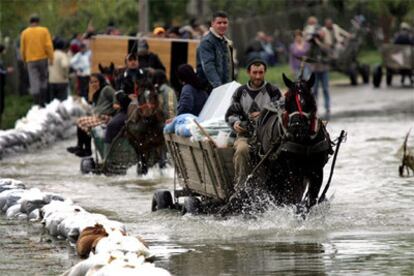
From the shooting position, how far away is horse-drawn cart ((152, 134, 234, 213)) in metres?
15.9

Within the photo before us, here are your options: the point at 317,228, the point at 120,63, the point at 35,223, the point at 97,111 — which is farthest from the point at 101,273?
the point at 120,63

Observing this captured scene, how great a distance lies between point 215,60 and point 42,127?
1076cm

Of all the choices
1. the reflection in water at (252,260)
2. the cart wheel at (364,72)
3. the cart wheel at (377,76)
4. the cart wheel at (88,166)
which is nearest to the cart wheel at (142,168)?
the cart wheel at (88,166)

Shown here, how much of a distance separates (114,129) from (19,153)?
4.60 meters

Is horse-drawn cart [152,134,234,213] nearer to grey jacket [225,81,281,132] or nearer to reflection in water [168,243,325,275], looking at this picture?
grey jacket [225,81,281,132]

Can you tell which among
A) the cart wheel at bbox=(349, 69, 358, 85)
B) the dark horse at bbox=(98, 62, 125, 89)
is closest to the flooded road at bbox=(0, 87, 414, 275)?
the dark horse at bbox=(98, 62, 125, 89)

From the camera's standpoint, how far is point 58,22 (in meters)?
41.5

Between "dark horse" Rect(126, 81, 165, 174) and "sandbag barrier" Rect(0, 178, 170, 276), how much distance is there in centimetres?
346

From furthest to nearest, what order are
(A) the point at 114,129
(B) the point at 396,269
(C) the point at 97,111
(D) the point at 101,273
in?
1. (C) the point at 97,111
2. (A) the point at 114,129
3. (B) the point at 396,269
4. (D) the point at 101,273

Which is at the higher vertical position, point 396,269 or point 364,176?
point 396,269

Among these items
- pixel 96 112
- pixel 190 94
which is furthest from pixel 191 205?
pixel 96 112

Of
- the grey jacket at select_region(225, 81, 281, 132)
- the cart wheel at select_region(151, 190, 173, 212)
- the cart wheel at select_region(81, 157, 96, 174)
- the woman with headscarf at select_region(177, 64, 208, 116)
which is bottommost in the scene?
the cart wheel at select_region(81, 157, 96, 174)

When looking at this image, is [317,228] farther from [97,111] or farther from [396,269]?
[97,111]

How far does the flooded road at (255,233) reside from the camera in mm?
12562
